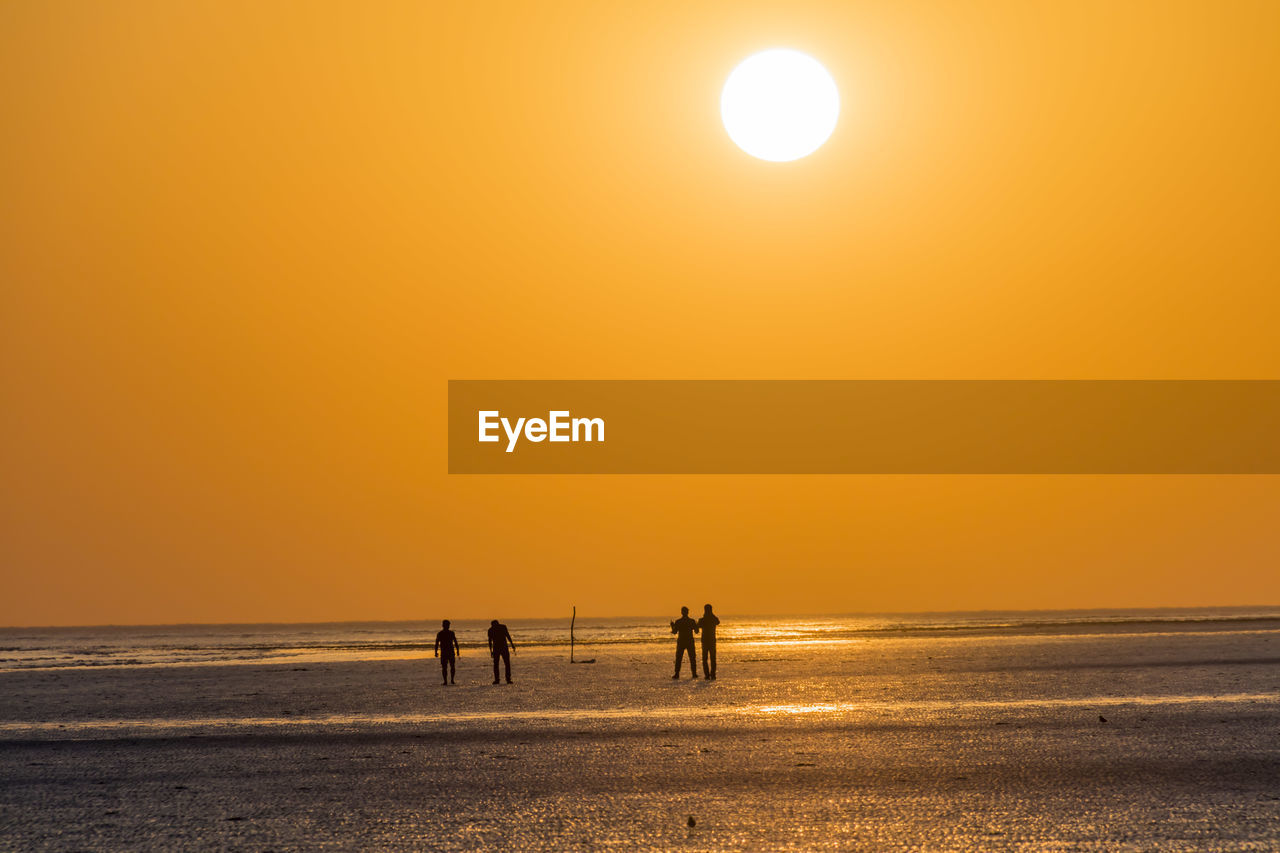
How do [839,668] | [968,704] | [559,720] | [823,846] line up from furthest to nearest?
[839,668]
[968,704]
[559,720]
[823,846]

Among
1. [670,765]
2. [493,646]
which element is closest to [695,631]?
[493,646]

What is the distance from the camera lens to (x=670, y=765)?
1481 cm

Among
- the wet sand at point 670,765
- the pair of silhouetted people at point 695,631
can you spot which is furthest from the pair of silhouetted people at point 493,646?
the pair of silhouetted people at point 695,631

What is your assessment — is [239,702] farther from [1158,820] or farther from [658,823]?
[1158,820]

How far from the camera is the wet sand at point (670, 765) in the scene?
1091cm

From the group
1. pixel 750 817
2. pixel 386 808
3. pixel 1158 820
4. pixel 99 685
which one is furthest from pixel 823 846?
pixel 99 685

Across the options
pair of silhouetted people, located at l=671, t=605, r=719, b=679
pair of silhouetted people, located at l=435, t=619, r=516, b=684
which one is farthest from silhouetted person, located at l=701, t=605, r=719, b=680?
pair of silhouetted people, located at l=435, t=619, r=516, b=684

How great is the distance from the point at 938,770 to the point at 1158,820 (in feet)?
11.3

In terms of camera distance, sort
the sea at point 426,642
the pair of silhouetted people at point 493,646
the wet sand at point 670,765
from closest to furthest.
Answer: the wet sand at point 670,765 → the pair of silhouetted people at point 493,646 → the sea at point 426,642

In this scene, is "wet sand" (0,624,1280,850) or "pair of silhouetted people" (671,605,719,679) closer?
"wet sand" (0,624,1280,850)

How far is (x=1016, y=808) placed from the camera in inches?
461

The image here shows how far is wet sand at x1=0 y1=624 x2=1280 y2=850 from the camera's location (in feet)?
35.8

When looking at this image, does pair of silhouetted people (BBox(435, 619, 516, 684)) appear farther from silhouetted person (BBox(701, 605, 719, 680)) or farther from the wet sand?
silhouetted person (BBox(701, 605, 719, 680))

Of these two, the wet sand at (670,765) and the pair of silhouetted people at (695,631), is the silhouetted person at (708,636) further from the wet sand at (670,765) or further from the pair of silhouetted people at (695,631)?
the wet sand at (670,765)
